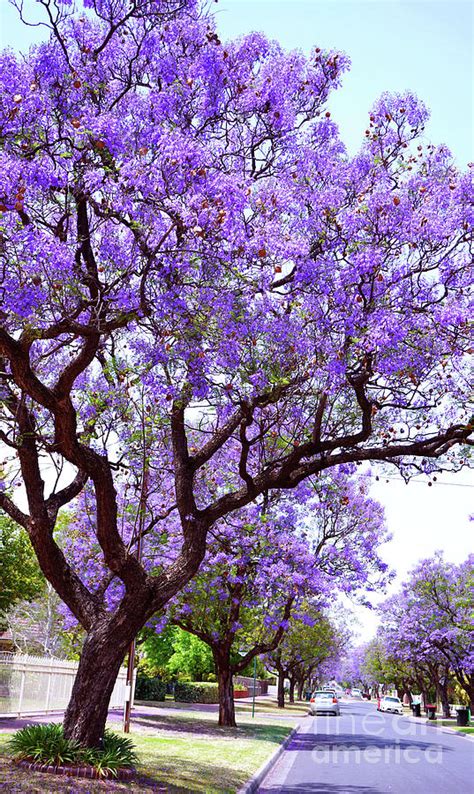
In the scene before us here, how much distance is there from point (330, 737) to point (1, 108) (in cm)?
2316

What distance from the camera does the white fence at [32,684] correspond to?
18094mm

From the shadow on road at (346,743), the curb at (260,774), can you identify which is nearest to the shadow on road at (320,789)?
the curb at (260,774)

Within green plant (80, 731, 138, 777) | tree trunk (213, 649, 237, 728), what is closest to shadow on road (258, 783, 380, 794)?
green plant (80, 731, 138, 777)

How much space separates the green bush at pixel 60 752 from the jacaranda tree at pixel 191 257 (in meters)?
0.24

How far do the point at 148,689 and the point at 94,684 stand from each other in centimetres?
2946

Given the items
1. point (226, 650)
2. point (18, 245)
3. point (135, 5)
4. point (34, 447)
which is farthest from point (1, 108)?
point (226, 650)

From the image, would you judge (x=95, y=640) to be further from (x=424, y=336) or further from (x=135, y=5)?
(x=135, y=5)

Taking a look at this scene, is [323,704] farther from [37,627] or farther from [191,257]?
[191,257]

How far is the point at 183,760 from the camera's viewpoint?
43.7ft

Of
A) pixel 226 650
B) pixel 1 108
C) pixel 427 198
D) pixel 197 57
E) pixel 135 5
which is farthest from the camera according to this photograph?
pixel 226 650

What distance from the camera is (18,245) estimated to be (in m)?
8.23

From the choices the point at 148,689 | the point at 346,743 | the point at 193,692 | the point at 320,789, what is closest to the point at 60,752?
the point at 320,789

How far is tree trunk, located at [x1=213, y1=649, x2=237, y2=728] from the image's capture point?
23547 millimetres

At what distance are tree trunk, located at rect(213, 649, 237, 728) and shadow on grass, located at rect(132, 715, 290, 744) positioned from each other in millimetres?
364
